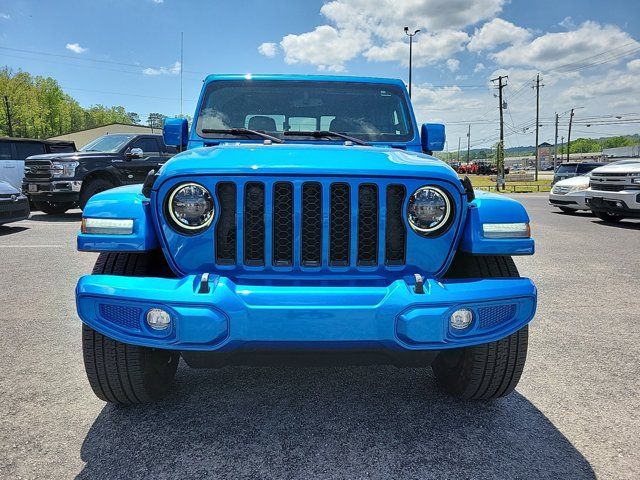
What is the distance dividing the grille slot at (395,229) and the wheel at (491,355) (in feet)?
1.29

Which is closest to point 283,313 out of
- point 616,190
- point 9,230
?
point 9,230

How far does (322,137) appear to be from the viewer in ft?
11.1

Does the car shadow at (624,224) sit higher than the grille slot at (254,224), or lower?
lower

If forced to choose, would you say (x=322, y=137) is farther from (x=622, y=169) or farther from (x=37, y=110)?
(x=37, y=110)

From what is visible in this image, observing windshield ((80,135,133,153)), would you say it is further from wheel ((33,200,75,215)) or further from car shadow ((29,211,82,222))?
car shadow ((29,211,82,222))

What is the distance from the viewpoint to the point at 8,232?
974 centimetres

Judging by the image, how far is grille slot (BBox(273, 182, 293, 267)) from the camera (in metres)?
2.23

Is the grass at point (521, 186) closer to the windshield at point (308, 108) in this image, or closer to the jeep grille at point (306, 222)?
the windshield at point (308, 108)

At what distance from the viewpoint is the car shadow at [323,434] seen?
2154mm

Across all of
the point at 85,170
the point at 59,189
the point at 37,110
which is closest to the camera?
the point at 59,189

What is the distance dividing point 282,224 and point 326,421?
3.49ft

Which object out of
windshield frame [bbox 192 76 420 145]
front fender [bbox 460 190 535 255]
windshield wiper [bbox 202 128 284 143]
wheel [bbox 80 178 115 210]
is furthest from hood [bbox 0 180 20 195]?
front fender [bbox 460 190 535 255]

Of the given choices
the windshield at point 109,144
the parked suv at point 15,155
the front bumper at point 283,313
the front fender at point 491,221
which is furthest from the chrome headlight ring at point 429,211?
the parked suv at point 15,155

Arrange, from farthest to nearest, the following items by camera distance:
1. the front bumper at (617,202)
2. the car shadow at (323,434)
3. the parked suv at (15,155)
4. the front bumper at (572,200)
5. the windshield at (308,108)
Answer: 1. the front bumper at (572,200)
2. the parked suv at (15,155)
3. the front bumper at (617,202)
4. the windshield at (308,108)
5. the car shadow at (323,434)
